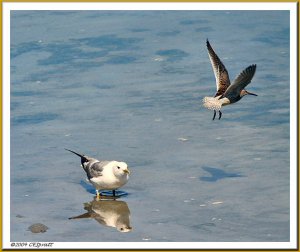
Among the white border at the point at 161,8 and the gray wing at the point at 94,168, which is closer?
the white border at the point at 161,8

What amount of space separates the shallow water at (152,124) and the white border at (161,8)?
0.09 meters

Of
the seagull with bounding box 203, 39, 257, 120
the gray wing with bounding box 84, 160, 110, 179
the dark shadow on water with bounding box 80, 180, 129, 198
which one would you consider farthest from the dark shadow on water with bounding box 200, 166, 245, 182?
the gray wing with bounding box 84, 160, 110, 179

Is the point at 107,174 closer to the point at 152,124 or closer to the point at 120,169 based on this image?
the point at 120,169

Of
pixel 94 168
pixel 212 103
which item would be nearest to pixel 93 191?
pixel 94 168

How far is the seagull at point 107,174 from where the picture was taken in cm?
1463

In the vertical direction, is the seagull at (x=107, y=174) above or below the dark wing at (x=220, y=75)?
below

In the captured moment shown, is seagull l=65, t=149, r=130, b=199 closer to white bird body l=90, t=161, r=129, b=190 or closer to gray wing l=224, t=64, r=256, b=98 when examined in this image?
white bird body l=90, t=161, r=129, b=190

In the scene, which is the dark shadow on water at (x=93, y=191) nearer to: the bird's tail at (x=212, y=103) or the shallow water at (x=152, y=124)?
the shallow water at (x=152, y=124)

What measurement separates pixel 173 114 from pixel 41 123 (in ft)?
6.80

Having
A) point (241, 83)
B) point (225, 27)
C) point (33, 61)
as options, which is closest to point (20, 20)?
point (33, 61)

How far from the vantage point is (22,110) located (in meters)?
17.3

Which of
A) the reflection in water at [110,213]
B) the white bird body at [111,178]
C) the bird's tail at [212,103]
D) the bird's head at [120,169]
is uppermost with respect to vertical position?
the bird's tail at [212,103]

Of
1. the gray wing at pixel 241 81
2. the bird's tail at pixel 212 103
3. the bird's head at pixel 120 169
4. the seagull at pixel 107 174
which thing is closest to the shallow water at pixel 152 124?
the seagull at pixel 107 174

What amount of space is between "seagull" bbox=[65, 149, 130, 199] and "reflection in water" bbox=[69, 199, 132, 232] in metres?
0.20
